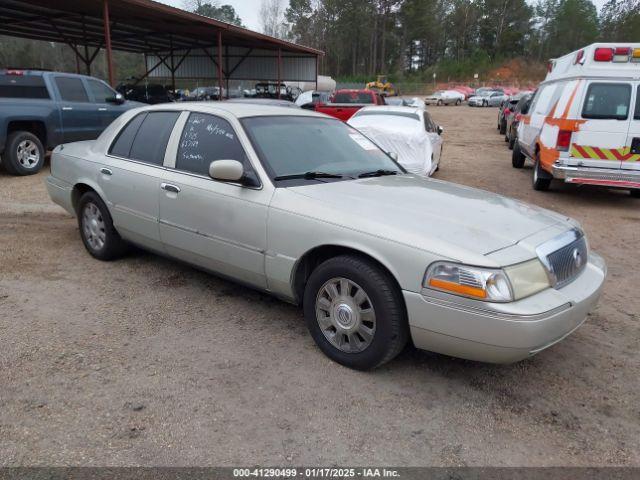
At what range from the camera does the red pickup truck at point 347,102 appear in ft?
54.5

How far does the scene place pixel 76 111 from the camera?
10.1m

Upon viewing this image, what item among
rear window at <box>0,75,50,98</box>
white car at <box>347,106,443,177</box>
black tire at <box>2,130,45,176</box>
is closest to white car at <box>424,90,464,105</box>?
white car at <box>347,106,443,177</box>

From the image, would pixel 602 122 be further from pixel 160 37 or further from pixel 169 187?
pixel 160 37

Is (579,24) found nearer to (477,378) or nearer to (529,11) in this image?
(529,11)

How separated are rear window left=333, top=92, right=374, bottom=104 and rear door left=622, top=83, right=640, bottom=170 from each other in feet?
34.4

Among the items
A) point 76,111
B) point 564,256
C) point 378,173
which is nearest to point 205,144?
point 378,173

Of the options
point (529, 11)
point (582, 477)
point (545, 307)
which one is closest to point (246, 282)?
point (545, 307)

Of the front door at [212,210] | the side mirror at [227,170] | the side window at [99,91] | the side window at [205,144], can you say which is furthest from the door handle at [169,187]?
the side window at [99,91]

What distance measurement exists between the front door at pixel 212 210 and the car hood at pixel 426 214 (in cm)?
37

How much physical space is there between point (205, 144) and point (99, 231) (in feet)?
Answer: 5.52

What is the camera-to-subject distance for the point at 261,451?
2506mm

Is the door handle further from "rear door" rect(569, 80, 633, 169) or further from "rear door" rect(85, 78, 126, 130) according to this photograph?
"rear door" rect(85, 78, 126, 130)

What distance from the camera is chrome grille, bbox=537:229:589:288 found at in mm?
2947

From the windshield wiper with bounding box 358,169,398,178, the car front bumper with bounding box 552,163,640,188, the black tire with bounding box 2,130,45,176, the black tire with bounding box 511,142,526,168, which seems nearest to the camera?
the windshield wiper with bounding box 358,169,398,178
